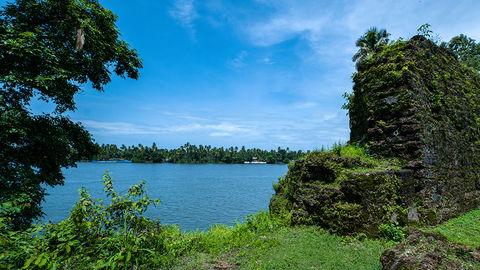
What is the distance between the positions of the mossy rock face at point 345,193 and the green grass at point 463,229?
141 cm

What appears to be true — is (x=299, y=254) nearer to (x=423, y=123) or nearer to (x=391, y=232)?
(x=391, y=232)

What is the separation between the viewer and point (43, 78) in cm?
1045

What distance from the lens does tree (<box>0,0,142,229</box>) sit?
10602 mm

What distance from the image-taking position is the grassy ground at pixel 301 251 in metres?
6.57

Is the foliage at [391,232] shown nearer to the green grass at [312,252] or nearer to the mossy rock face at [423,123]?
the green grass at [312,252]

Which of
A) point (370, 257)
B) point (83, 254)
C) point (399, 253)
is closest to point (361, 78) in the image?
point (370, 257)

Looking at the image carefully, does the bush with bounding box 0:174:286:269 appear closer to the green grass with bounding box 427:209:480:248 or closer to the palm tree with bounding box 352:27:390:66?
the green grass with bounding box 427:209:480:248

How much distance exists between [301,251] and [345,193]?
91.7 inches

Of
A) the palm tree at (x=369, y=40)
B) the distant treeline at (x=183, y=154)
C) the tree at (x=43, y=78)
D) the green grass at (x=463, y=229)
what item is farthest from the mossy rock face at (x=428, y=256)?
the distant treeline at (x=183, y=154)

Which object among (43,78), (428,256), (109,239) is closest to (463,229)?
(428,256)

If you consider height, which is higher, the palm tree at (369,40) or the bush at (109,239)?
the palm tree at (369,40)

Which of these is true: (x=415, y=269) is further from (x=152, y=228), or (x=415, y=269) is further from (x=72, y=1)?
(x=72, y=1)

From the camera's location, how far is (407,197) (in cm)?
896

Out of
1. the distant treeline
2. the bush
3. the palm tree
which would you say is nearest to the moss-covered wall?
the bush
